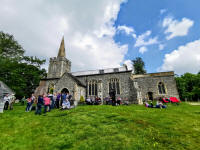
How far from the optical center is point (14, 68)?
2212cm

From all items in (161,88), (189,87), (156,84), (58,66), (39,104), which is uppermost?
(58,66)

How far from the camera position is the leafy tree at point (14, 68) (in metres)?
19.6

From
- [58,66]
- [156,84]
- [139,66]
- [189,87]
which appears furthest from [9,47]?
[189,87]

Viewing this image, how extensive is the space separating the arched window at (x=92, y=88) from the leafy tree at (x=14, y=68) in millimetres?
15318

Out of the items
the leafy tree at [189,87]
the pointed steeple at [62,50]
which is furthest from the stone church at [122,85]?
the leafy tree at [189,87]

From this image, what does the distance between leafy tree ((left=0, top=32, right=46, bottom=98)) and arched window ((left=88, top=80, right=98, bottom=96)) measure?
15.3m

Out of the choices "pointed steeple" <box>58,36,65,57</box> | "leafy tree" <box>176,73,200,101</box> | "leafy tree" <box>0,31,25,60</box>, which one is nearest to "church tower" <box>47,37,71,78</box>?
"pointed steeple" <box>58,36,65,57</box>

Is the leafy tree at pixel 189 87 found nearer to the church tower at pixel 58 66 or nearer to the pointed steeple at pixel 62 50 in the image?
the church tower at pixel 58 66

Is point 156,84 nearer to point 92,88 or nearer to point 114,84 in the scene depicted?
point 114,84

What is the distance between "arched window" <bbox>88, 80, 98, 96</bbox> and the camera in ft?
68.4

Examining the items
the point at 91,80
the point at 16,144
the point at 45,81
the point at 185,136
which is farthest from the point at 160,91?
the point at 45,81

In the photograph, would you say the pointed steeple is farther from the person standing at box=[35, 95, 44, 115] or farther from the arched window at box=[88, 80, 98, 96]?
the person standing at box=[35, 95, 44, 115]

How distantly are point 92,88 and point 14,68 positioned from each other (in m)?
19.4

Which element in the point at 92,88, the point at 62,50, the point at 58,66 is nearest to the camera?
the point at 92,88
